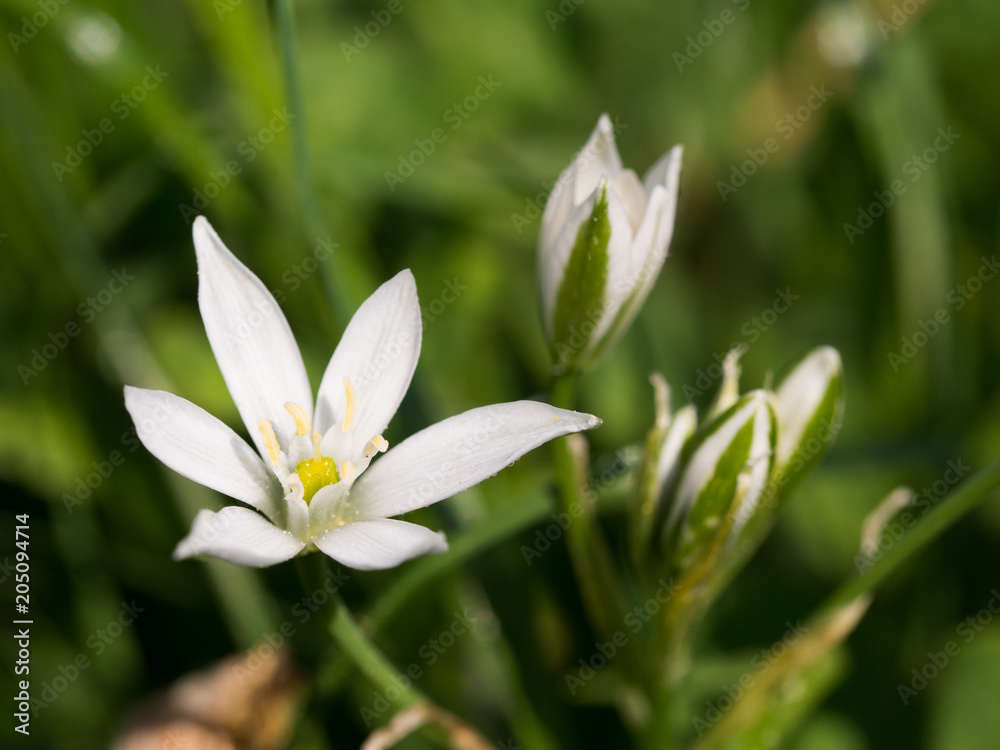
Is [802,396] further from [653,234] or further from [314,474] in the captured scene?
[314,474]

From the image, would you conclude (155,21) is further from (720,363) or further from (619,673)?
(619,673)

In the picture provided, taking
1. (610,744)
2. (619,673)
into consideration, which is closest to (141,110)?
(619,673)

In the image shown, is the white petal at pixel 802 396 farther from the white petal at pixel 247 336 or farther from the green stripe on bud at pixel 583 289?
the white petal at pixel 247 336

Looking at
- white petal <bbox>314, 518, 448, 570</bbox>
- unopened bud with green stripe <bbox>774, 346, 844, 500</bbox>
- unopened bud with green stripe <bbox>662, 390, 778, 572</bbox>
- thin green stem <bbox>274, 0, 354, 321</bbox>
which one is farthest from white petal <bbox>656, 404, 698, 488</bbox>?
thin green stem <bbox>274, 0, 354, 321</bbox>

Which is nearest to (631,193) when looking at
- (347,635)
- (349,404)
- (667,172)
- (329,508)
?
(667,172)

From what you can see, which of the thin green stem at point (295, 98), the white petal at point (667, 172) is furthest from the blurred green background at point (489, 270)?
the white petal at point (667, 172)

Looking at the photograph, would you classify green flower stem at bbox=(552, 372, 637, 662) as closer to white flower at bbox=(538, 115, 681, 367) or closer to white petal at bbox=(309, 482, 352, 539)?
white flower at bbox=(538, 115, 681, 367)
